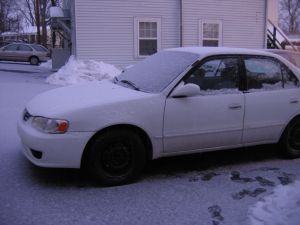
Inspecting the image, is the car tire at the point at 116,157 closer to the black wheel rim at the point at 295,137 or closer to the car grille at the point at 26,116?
the car grille at the point at 26,116

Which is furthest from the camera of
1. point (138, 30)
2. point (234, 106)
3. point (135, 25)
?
point (138, 30)

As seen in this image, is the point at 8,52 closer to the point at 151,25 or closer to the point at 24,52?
the point at 24,52

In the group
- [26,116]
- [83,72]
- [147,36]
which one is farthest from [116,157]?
[147,36]

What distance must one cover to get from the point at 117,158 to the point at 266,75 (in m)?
2.33

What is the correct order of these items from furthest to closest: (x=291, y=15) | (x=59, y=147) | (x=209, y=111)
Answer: (x=291, y=15) < (x=209, y=111) < (x=59, y=147)

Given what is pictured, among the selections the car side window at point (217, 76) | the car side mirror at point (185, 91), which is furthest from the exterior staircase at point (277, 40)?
the car side mirror at point (185, 91)

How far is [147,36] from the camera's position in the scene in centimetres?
1720

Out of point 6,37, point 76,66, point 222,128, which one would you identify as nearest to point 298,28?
point 6,37

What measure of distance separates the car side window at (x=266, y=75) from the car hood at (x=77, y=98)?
58.7 inches

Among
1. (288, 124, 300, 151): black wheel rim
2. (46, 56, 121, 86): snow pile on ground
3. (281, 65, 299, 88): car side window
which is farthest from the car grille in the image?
(46, 56, 121, 86): snow pile on ground

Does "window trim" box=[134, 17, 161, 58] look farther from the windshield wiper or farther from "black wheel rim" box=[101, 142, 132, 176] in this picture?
"black wheel rim" box=[101, 142, 132, 176]

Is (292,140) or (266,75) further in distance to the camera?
(292,140)

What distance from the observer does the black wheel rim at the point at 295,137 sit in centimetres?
595

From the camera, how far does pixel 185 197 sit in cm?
457
